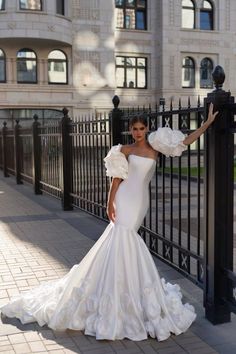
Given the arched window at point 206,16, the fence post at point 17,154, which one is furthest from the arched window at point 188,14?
the fence post at point 17,154

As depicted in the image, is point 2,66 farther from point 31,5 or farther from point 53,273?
point 53,273

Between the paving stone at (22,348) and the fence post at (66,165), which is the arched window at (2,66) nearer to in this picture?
the fence post at (66,165)

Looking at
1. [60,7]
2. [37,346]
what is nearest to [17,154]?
[37,346]

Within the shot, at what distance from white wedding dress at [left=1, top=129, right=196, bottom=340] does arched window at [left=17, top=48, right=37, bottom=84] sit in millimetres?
27159

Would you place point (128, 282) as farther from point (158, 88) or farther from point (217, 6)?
point (217, 6)

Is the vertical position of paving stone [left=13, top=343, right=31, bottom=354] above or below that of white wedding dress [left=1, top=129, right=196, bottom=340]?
below

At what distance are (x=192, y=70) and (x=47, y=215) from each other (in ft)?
90.1

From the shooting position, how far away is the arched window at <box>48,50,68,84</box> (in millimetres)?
30609

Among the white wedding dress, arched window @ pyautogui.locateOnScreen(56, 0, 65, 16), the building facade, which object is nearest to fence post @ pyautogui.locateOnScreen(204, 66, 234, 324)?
the white wedding dress

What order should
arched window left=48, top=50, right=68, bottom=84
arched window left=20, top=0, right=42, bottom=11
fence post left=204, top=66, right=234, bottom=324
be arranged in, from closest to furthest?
fence post left=204, top=66, right=234, bottom=324, arched window left=20, top=0, right=42, bottom=11, arched window left=48, top=50, right=68, bottom=84

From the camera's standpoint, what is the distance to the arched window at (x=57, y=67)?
30.6 metres

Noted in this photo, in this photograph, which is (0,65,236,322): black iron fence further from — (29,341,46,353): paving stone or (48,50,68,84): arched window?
(48,50,68,84): arched window

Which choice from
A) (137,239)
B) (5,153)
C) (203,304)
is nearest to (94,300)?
(137,239)

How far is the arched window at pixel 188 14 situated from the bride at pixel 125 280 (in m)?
32.0
